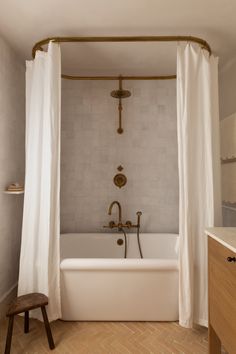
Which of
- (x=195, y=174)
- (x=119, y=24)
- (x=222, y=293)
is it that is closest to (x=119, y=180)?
(x=195, y=174)

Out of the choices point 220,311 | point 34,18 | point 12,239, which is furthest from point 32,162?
point 220,311

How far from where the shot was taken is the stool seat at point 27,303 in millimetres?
1749

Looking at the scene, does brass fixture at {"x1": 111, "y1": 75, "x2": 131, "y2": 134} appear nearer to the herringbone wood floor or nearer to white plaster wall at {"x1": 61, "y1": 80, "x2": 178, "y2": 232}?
white plaster wall at {"x1": 61, "y1": 80, "x2": 178, "y2": 232}

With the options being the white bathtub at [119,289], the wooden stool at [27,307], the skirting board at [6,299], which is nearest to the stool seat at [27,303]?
the wooden stool at [27,307]

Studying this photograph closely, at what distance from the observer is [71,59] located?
105 inches

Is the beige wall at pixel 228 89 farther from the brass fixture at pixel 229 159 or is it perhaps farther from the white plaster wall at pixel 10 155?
the white plaster wall at pixel 10 155

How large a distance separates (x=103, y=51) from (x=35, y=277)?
2216 millimetres

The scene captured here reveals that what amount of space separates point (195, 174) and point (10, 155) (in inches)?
69.0

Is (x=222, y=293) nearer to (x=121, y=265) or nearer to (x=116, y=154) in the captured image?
(x=121, y=265)

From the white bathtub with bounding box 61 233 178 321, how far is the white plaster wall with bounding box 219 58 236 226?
3.16 feet

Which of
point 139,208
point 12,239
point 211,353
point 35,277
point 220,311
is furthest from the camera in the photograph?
point 139,208

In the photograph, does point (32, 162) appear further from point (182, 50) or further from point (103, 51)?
point (182, 50)

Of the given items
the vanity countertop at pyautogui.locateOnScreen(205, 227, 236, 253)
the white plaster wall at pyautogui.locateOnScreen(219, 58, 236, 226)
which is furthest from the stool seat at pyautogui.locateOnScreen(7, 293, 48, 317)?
the white plaster wall at pyautogui.locateOnScreen(219, 58, 236, 226)

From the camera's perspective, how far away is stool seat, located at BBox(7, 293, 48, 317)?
5.74 feet
